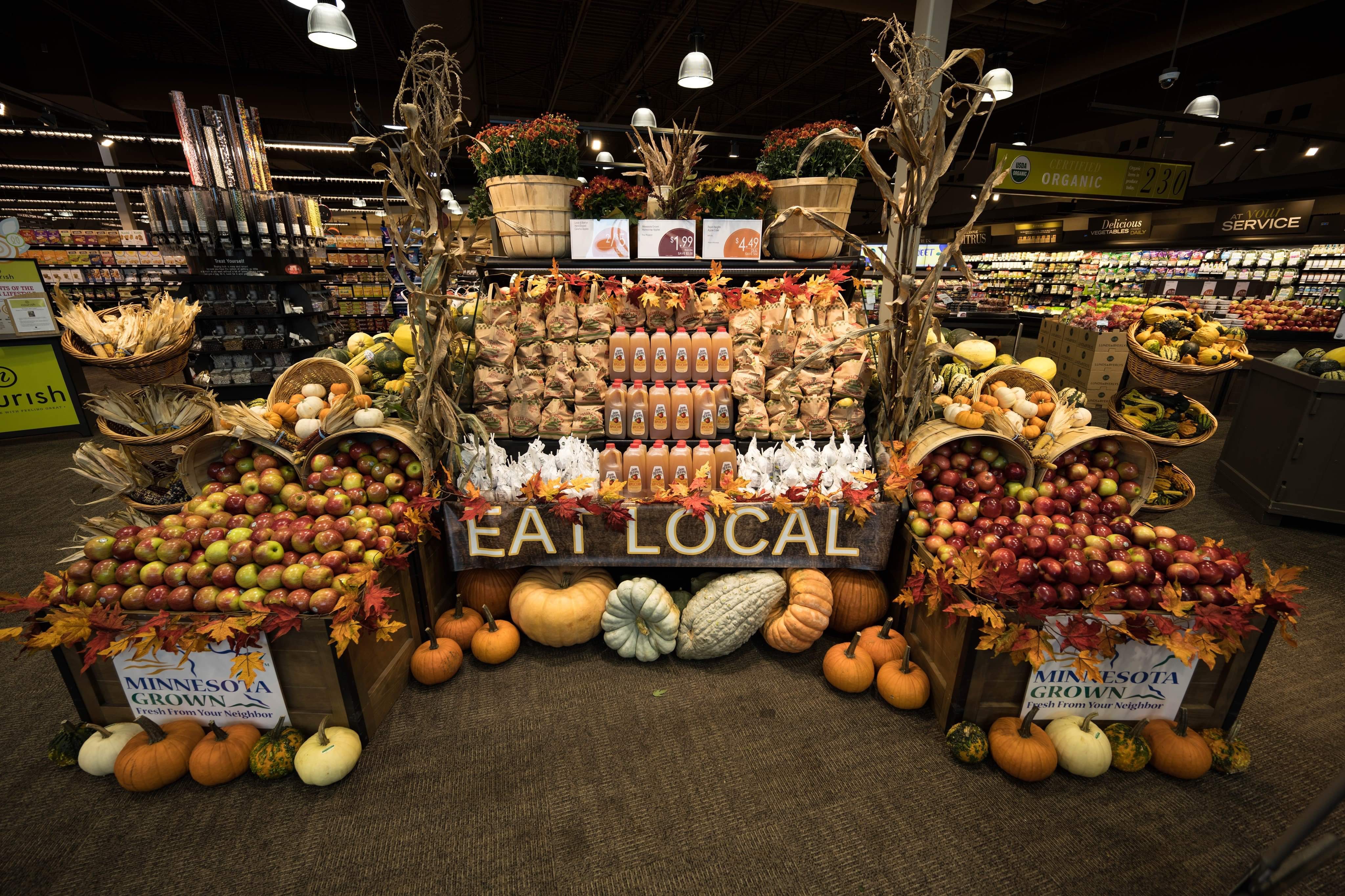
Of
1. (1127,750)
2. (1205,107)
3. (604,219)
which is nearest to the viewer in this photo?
(1127,750)

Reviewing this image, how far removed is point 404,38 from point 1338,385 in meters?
13.9

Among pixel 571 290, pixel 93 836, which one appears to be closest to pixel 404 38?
pixel 571 290

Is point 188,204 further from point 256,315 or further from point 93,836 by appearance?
point 93,836

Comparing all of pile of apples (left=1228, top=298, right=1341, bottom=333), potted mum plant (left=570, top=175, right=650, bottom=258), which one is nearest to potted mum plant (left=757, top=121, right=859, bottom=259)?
potted mum plant (left=570, top=175, right=650, bottom=258)

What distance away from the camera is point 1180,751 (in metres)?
2.01

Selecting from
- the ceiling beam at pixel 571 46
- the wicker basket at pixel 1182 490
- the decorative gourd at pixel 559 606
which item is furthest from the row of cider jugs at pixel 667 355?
the ceiling beam at pixel 571 46

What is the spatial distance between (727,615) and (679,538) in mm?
403

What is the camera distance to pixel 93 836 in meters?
1.80

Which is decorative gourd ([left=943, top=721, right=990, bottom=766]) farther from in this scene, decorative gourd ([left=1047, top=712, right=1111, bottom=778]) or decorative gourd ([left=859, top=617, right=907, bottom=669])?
decorative gourd ([left=859, top=617, right=907, bottom=669])

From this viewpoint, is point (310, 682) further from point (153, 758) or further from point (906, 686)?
point (906, 686)

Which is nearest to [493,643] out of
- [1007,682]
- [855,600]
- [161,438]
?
[855,600]

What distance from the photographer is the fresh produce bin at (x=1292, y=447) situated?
3.86 metres

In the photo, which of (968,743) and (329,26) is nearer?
(968,743)

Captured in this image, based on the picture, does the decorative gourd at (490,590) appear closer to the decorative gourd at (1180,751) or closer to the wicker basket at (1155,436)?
the decorative gourd at (1180,751)
